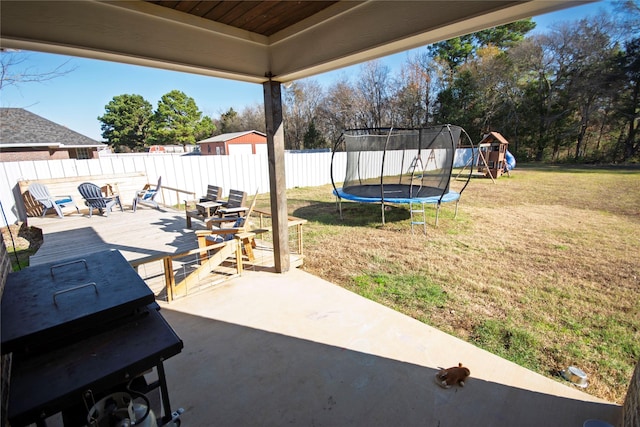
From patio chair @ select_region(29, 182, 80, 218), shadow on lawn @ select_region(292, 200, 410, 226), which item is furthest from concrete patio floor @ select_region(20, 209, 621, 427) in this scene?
patio chair @ select_region(29, 182, 80, 218)

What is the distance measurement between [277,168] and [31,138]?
16431 millimetres

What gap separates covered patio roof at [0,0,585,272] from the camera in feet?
5.66

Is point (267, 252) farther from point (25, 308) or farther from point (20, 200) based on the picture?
point (20, 200)

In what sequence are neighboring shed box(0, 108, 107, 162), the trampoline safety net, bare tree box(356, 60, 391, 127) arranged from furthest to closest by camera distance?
bare tree box(356, 60, 391, 127) → neighboring shed box(0, 108, 107, 162) → the trampoline safety net

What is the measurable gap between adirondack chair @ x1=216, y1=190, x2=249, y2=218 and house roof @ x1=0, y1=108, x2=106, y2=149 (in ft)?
43.8

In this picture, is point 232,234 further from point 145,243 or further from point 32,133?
point 32,133

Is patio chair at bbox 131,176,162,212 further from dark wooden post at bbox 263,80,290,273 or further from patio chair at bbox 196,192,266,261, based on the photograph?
dark wooden post at bbox 263,80,290,273

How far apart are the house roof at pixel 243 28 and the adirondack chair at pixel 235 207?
2504 millimetres

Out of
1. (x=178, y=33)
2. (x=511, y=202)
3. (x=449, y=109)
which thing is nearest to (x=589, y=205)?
(x=511, y=202)

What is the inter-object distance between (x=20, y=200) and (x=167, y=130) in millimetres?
30688

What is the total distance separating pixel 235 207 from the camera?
5523 mm

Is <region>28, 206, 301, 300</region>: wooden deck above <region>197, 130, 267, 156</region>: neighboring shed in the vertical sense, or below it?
below

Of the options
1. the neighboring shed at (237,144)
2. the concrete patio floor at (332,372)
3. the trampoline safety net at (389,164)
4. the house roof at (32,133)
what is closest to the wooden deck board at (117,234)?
the concrete patio floor at (332,372)

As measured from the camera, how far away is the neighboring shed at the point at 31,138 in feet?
42.7
